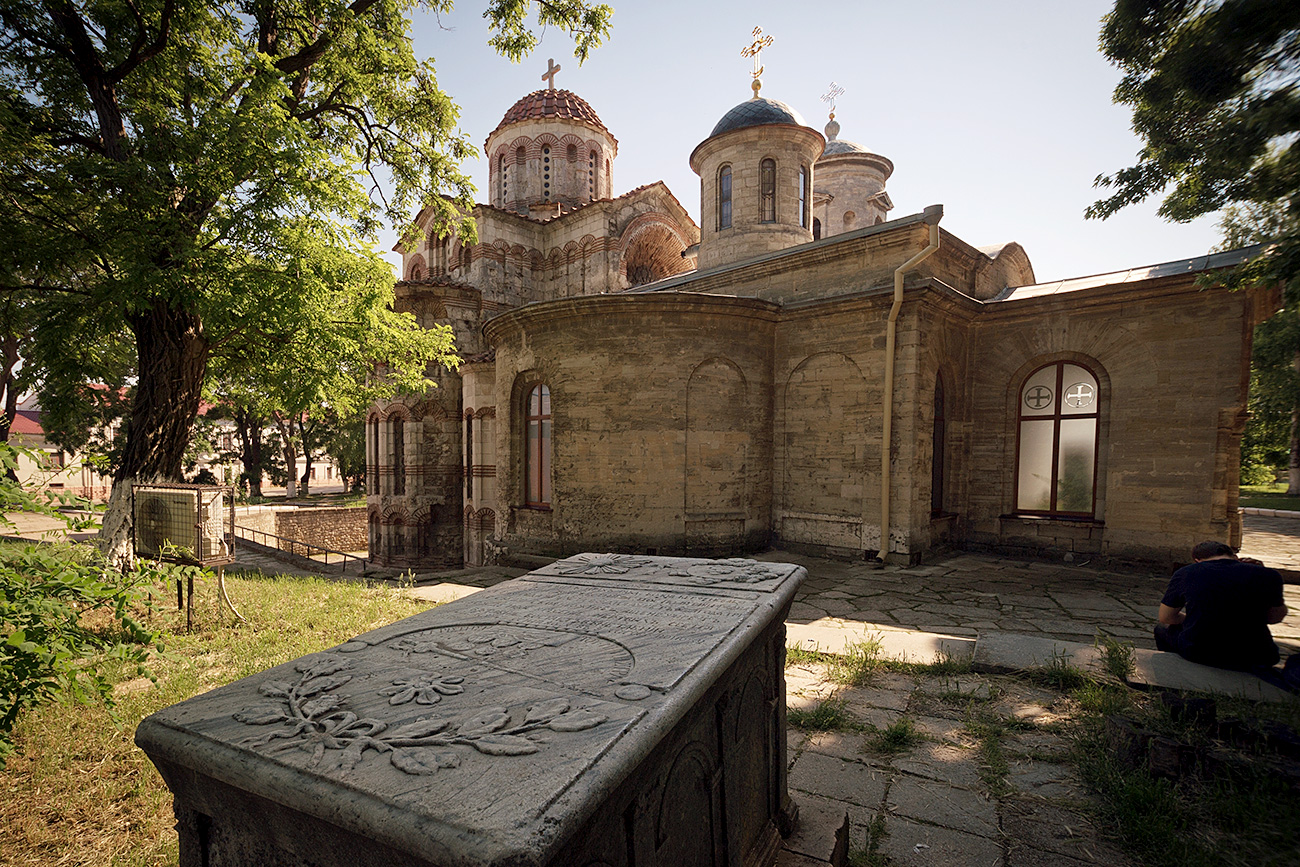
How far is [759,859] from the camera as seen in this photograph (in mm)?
1967

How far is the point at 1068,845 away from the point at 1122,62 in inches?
237

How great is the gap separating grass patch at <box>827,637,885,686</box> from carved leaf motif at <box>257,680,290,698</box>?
12.3 ft

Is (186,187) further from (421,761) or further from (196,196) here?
(421,761)

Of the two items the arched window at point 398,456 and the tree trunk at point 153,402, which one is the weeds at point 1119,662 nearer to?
the tree trunk at point 153,402

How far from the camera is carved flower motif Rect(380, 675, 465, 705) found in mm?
1441

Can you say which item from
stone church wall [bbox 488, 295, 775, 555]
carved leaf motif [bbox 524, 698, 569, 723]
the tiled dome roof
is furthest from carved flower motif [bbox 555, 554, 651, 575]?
the tiled dome roof

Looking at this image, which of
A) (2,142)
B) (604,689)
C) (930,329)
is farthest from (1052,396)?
(2,142)

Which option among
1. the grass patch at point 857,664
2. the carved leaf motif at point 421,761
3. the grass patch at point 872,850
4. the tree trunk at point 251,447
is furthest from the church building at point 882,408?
the tree trunk at point 251,447

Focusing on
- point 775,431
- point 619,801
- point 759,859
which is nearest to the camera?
point 619,801

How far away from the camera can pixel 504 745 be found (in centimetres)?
119

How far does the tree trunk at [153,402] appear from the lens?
6.35 metres

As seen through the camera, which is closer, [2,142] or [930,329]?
[2,142]

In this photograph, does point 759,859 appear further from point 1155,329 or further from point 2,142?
point 1155,329

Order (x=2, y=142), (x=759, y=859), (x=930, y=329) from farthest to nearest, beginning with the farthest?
(x=930, y=329) < (x=2, y=142) < (x=759, y=859)
